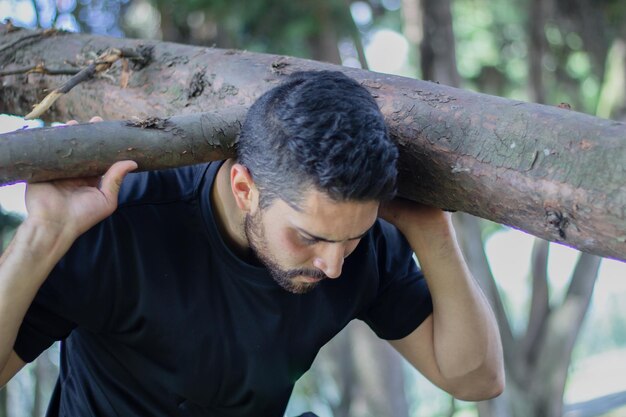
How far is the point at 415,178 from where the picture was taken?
2.33 m

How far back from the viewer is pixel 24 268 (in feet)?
6.60

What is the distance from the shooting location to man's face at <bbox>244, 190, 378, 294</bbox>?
2.08 metres

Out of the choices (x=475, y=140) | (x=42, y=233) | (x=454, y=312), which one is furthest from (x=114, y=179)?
(x=454, y=312)

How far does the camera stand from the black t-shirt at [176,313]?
2213mm

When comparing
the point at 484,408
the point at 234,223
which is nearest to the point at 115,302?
the point at 234,223

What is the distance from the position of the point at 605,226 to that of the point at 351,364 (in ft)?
24.7

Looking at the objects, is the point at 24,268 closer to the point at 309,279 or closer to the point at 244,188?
the point at 244,188

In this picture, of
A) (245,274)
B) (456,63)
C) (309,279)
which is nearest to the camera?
(309,279)

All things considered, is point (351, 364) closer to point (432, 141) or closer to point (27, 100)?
point (27, 100)

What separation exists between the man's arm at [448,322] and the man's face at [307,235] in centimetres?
39

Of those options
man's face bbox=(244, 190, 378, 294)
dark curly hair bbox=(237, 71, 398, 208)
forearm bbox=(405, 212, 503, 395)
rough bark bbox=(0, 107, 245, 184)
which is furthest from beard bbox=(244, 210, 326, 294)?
forearm bbox=(405, 212, 503, 395)

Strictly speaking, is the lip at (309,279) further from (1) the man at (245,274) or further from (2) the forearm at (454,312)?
(2) the forearm at (454,312)

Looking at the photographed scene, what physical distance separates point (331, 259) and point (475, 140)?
464 millimetres

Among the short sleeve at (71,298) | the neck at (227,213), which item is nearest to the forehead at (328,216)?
the neck at (227,213)
